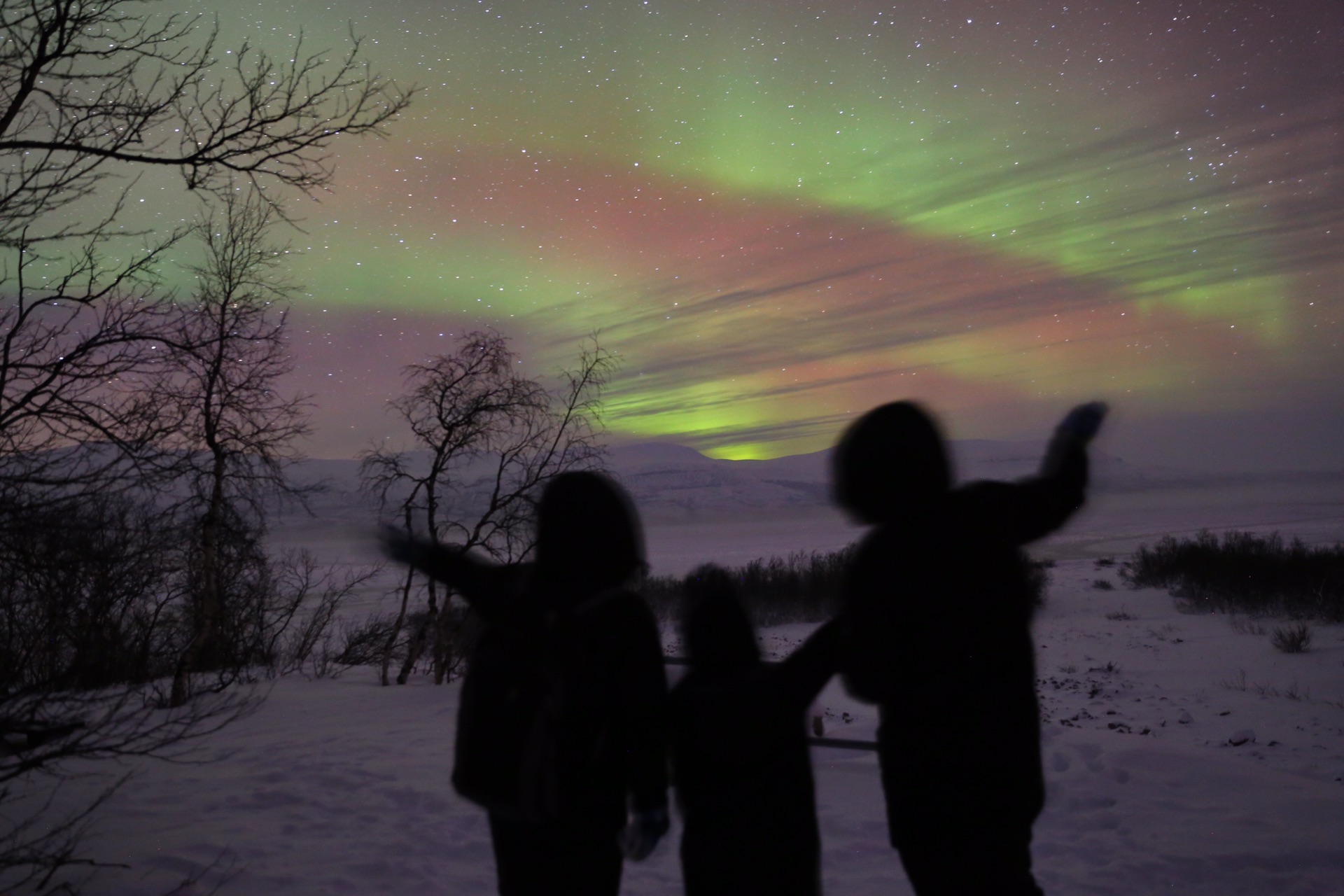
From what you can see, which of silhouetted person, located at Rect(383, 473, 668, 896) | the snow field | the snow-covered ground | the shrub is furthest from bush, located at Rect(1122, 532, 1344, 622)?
silhouetted person, located at Rect(383, 473, 668, 896)

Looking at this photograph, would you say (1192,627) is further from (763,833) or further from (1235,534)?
(763,833)

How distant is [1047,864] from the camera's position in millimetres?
5000

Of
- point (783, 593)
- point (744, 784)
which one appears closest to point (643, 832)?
point (744, 784)

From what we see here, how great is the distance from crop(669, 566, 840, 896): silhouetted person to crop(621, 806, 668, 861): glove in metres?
Result: 0.15

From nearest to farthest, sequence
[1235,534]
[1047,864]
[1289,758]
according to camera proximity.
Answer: [1047,864]
[1289,758]
[1235,534]

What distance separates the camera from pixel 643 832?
245cm

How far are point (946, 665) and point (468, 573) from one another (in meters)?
1.50

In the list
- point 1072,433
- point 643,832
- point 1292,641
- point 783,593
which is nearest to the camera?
point 643,832

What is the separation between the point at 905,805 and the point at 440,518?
43.6 feet

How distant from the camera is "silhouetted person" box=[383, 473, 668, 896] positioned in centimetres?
232

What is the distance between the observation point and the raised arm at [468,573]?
246 centimetres

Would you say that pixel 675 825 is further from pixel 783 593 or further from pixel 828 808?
pixel 783 593

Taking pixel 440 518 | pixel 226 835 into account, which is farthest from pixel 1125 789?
pixel 440 518

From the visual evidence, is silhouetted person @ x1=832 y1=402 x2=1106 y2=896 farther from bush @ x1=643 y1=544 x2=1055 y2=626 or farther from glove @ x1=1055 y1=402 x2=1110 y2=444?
bush @ x1=643 y1=544 x2=1055 y2=626
